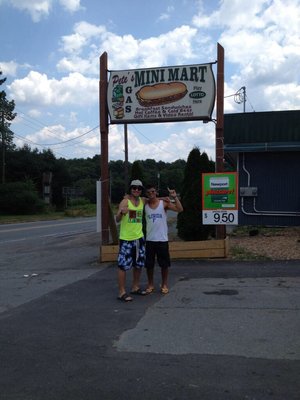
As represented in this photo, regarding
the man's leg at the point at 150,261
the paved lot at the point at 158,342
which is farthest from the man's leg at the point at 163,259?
the paved lot at the point at 158,342

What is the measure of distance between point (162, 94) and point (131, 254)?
16.5 feet

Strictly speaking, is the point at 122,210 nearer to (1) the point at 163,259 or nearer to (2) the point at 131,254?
(2) the point at 131,254

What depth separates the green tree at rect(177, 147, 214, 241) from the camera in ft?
41.3

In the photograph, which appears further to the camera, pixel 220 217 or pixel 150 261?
pixel 220 217

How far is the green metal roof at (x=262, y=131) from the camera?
15797 millimetres

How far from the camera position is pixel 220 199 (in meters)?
10.8

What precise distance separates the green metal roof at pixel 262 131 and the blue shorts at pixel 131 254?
31.2ft

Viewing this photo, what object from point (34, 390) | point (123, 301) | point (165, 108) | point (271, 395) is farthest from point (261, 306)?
point (165, 108)

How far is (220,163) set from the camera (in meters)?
11.0

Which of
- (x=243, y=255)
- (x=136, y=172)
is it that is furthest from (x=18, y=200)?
(x=243, y=255)

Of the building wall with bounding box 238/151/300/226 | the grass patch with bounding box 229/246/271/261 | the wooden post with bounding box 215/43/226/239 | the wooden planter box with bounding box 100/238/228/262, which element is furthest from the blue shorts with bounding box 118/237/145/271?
the building wall with bounding box 238/151/300/226

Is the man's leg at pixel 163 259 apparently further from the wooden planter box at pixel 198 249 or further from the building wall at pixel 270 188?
the building wall at pixel 270 188

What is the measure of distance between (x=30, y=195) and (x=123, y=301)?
49920 mm

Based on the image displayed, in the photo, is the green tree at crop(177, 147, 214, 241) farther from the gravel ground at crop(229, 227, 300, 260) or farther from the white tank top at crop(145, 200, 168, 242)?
the white tank top at crop(145, 200, 168, 242)
